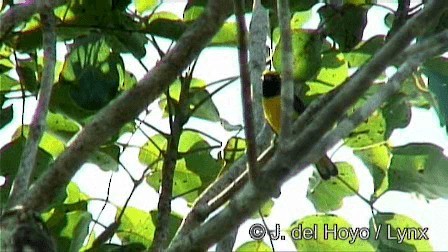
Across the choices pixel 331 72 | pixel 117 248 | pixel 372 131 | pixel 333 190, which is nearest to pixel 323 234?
pixel 333 190

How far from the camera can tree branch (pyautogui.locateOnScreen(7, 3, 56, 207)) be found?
1.43 meters

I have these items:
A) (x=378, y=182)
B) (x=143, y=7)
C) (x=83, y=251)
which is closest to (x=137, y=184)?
(x=83, y=251)

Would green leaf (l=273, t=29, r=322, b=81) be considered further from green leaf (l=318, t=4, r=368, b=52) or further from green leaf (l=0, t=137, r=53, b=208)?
green leaf (l=0, t=137, r=53, b=208)

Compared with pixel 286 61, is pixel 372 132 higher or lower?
lower

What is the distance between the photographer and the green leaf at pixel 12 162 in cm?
195

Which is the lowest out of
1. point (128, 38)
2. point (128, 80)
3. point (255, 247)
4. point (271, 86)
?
point (255, 247)

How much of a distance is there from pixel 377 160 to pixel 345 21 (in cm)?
37

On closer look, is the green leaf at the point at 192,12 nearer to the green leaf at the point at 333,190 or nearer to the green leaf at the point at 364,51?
the green leaf at the point at 364,51

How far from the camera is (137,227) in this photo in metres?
2.09

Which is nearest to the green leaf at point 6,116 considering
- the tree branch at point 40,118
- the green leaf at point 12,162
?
the green leaf at point 12,162

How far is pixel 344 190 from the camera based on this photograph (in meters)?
2.16

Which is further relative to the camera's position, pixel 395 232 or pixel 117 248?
pixel 395 232

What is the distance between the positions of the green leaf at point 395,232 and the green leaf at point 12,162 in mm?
685

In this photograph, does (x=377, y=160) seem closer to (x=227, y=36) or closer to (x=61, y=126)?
(x=227, y=36)
